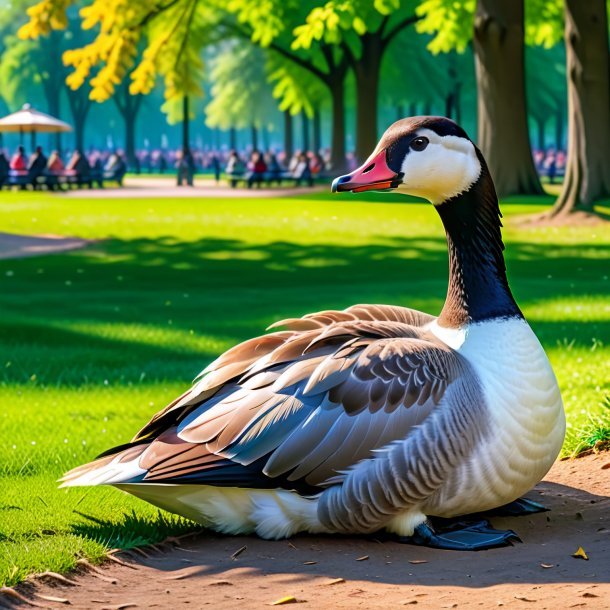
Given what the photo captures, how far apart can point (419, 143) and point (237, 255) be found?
578 inches

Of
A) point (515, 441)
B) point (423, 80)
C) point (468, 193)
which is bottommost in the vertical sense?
point (515, 441)

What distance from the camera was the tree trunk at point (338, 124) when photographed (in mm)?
43969

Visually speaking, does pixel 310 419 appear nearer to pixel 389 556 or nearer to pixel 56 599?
pixel 389 556

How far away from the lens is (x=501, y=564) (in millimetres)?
5117

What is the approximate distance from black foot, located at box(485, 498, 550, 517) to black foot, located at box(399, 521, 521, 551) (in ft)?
1.31

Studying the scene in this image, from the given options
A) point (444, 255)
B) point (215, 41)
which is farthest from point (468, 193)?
point (215, 41)

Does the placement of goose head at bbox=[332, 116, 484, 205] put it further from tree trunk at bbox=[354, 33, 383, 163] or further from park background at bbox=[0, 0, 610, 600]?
tree trunk at bbox=[354, 33, 383, 163]

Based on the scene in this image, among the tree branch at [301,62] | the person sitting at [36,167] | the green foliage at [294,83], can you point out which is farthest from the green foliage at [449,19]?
the person sitting at [36,167]

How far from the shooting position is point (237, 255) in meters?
20.1

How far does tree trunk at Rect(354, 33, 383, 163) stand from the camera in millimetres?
39312

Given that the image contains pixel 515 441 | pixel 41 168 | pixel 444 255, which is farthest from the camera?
pixel 41 168

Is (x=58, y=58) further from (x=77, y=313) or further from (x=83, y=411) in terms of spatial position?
(x=83, y=411)

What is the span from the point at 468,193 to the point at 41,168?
130ft

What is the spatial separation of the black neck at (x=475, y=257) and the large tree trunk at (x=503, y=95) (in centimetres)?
2146
